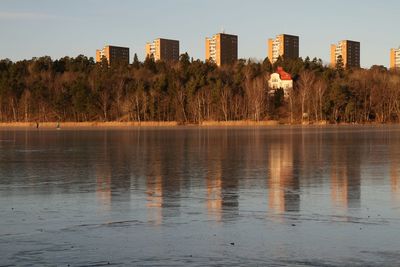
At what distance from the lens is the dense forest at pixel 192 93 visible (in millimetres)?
113000

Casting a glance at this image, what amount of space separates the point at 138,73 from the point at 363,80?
5343 cm

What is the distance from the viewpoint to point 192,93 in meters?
123

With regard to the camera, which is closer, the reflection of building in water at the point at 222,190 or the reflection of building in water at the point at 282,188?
the reflection of building in water at the point at 222,190

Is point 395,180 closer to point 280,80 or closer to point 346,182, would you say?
point 346,182

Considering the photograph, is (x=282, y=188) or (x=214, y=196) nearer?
(x=214, y=196)

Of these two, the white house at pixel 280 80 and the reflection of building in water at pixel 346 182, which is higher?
the white house at pixel 280 80

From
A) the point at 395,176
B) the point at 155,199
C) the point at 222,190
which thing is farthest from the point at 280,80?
the point at 155,199

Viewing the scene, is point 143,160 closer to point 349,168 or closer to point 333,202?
point 349,168

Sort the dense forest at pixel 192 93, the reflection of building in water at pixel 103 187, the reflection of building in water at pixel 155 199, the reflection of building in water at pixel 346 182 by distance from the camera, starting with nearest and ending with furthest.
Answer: the reflection of building in water at pixel 155 199
the reflection of building in water at pixel 346 182
the reflection of building in water at pixel 103 187
the dense forest at pixel 192 93

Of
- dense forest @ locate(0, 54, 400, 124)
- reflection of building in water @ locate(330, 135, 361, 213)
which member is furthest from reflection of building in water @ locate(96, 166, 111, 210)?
dense forest @ locate(0, 54, 400, 124)

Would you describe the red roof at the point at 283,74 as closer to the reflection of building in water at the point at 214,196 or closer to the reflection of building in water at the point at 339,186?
the reflection of building in water at the point at 339,186

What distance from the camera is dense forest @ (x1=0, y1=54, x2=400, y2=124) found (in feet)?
371

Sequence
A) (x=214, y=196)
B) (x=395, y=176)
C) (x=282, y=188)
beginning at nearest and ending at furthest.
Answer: (x=214, y=196), (x=282, y=188), (x=395, y=176)

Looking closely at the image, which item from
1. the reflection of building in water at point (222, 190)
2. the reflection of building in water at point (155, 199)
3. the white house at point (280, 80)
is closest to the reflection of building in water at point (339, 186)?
the reflection of building in water at point (222, 190)
